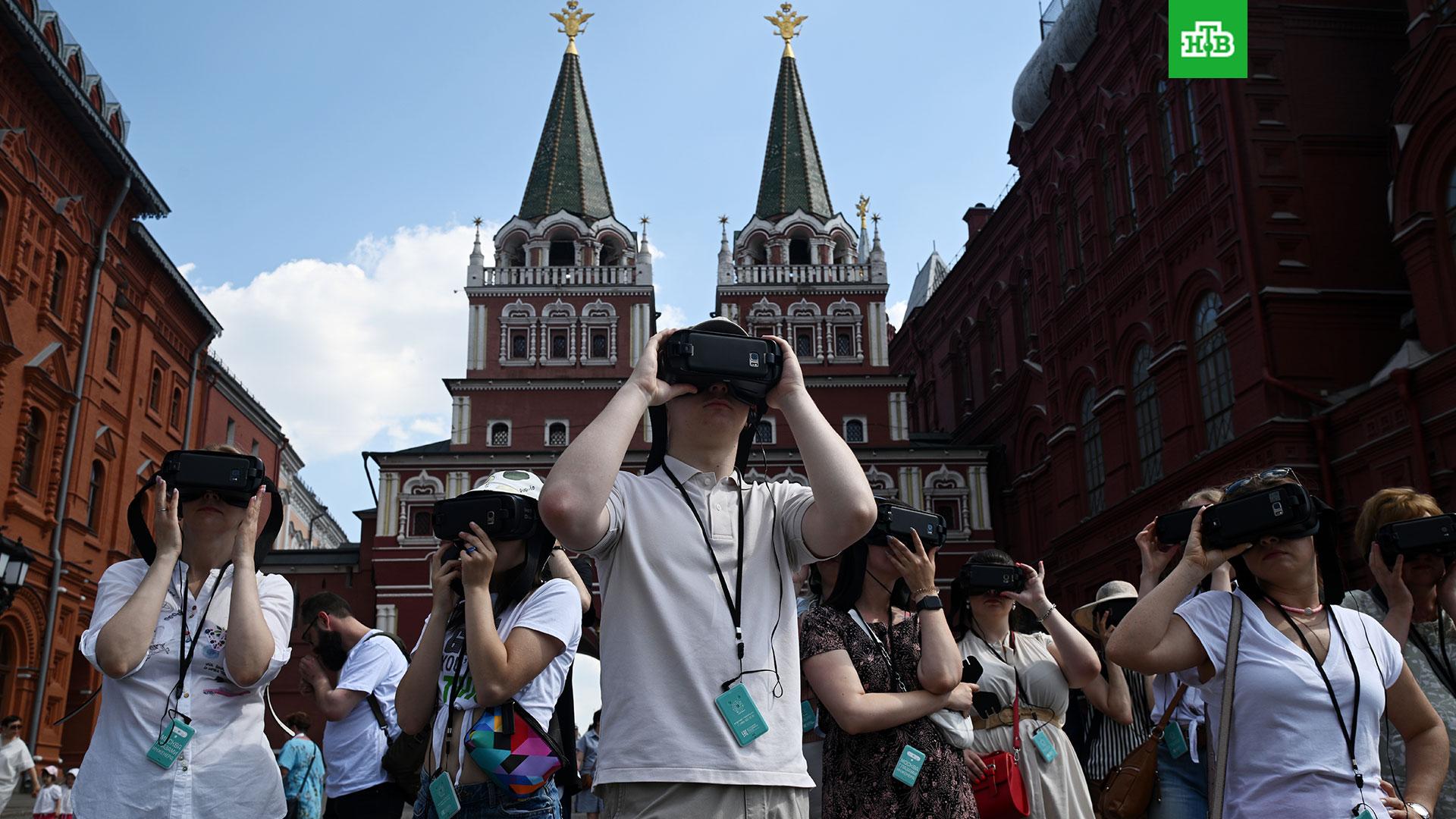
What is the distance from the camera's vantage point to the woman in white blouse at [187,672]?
3.31m

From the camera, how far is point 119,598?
3.47m

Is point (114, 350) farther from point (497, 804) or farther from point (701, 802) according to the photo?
point (701, 802)

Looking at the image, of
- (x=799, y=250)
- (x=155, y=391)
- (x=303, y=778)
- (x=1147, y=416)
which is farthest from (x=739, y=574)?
(x=799, y=250)

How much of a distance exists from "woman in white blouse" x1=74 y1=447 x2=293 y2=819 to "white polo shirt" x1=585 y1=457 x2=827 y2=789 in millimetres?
1258

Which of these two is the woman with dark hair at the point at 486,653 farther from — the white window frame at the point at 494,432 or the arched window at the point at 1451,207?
the white window frame at the point at 494,432

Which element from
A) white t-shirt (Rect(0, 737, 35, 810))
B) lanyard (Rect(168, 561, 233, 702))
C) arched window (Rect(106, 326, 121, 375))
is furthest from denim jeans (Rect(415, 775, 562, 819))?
arched window (Rect(106, 326, 121, 375))

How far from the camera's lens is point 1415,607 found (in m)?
4.19

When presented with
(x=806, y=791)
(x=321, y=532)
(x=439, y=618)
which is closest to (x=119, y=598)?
(x=439, y=618)

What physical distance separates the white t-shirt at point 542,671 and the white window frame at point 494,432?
3229 centimetres

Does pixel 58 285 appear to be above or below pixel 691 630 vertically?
above

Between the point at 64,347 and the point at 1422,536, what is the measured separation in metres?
23.2

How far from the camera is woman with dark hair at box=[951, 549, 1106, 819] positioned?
15.3ft

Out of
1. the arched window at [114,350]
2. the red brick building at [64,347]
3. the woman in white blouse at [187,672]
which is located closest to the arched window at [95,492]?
the red brick building at [64,347]

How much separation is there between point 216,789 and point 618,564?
1443 millimetres
